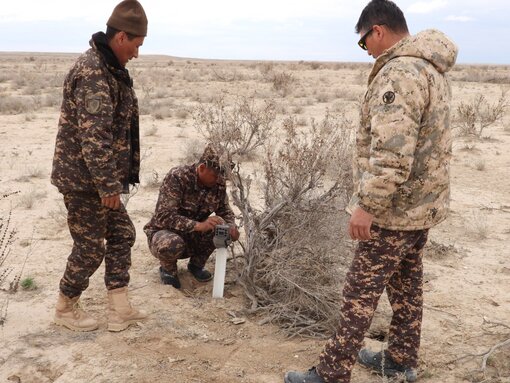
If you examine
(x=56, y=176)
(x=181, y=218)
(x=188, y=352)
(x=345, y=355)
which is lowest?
(x=188, y=352)

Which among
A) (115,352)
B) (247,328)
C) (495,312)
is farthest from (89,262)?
(495,312)

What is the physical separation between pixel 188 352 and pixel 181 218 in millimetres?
1055

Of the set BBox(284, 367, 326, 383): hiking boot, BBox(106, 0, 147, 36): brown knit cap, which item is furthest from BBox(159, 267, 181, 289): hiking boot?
BBox(106, 0, 147, 36): brown knit cap

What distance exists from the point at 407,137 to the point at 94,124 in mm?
1562

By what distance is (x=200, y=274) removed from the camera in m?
4.26

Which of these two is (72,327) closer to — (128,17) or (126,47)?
(126,47)

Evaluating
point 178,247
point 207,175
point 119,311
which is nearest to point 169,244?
point 178,247

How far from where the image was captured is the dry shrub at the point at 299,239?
3.58 m

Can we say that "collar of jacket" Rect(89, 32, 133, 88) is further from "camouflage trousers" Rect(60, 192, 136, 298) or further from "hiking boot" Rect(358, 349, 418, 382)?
"hiking boot" Rect(358, 349, 418, 382)

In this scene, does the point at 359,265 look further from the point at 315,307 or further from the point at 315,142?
the point at 315,142

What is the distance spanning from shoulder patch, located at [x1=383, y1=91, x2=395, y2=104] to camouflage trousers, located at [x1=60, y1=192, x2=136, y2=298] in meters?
1.69

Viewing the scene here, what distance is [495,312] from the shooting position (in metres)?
3.81

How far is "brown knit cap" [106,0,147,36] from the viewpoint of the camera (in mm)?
2862

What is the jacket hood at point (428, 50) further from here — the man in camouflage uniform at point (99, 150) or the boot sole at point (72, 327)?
the boot sole at point (72, 327)
